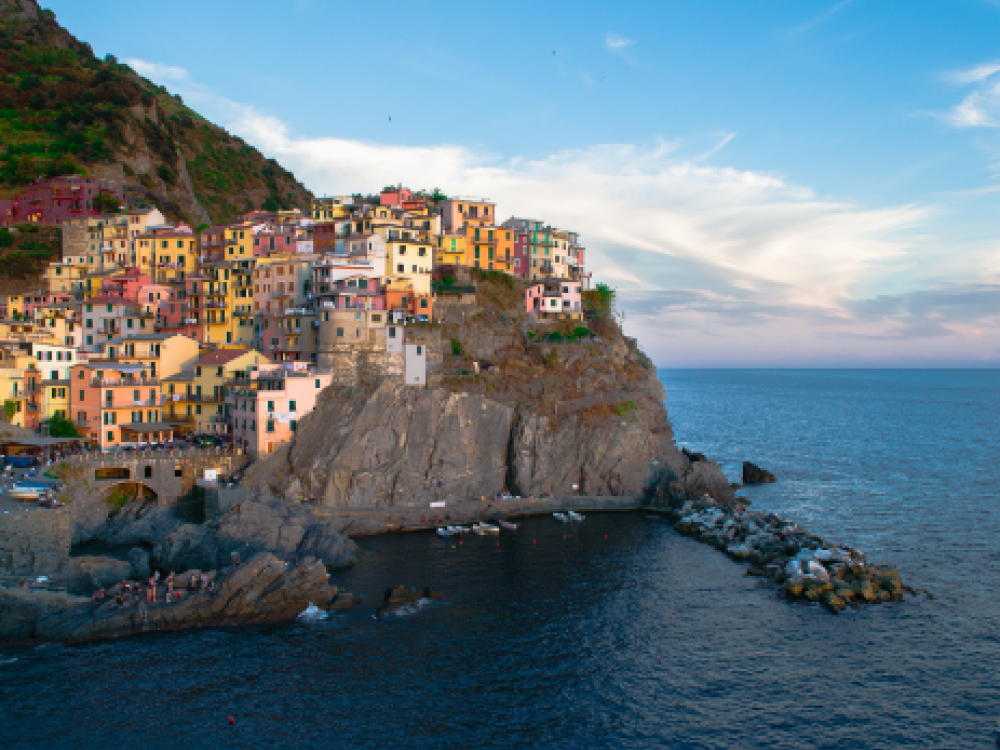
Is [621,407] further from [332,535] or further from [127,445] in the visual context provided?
[127,445]

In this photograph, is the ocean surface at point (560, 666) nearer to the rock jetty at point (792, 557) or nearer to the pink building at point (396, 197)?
the rock jetty at point (792, 557)

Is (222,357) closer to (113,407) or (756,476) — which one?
(113,407)

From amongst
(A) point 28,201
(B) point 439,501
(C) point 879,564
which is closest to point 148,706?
(B) point 439,501

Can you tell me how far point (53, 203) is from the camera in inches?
3858

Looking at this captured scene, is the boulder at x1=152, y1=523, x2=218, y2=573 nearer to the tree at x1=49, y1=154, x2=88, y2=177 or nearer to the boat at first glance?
the boat

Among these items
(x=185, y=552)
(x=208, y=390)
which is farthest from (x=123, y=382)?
(x=185, y=552)

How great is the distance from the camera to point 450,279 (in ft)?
262

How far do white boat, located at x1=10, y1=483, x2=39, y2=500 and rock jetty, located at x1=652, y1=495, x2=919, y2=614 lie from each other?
4565 cm

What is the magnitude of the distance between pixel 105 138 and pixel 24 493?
82.6 meters

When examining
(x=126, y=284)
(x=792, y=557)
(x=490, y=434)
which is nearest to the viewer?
(x=792, y=557)

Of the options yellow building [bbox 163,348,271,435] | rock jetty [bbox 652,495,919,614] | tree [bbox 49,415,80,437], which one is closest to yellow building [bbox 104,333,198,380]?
yellow building [bbox 163,348,271,435]

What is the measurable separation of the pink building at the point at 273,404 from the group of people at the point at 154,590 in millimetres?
19950

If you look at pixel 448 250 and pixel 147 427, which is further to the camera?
pixel 448 250

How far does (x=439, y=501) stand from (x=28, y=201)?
74956 mm
